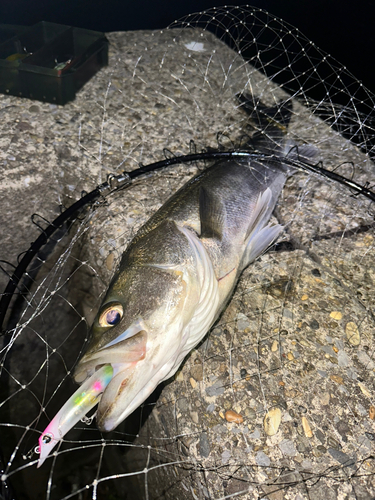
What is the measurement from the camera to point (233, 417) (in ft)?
7.18

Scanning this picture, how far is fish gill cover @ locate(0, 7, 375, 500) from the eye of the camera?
2090 millimetres

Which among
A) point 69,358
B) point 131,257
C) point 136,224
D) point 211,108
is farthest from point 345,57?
point 69,358

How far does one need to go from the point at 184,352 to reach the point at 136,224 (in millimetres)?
1397

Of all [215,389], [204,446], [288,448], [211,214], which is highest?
[211,214]

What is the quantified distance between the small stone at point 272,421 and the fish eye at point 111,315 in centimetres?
105

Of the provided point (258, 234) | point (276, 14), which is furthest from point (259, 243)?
point (276, 14)

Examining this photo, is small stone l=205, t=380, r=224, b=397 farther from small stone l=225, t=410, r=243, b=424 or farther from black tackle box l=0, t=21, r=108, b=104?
black tackle box l=0, t=21, r=108, b=104

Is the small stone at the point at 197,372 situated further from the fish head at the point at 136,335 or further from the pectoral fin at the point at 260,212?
the pectoral fin at the point at 260,212

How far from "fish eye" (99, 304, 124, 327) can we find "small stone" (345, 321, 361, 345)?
1537 mm

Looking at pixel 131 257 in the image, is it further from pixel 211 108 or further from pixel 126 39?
pixel 126 39

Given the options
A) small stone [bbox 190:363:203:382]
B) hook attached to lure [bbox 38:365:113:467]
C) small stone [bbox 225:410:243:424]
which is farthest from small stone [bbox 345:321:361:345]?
hook attached to lure [bbox 38:365:113:467]

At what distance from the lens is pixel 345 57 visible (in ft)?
19.5

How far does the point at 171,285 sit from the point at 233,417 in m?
0.89

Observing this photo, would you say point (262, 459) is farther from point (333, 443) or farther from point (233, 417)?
point (333, 443)
